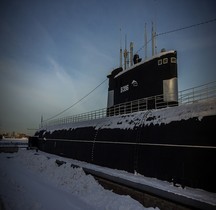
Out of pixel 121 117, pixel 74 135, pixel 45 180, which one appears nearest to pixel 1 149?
pixel 74 135

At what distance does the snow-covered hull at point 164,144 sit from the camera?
30.0ft

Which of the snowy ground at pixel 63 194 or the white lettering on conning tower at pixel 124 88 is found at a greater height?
the white lettering on conning tower at pixel 124 88

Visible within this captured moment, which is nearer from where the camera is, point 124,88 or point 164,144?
point 164,144

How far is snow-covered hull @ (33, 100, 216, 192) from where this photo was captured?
9.13m

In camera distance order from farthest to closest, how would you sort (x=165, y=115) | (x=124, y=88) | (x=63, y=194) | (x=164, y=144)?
(x=124, y=88) < (x=63, y=194) < (x=165, y=115) < (x=164, y=144)

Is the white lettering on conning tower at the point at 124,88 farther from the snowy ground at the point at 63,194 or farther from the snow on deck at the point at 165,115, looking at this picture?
the snowy ground at the point at 63,194

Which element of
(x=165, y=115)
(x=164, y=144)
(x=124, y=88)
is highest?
(x=124, y=88)

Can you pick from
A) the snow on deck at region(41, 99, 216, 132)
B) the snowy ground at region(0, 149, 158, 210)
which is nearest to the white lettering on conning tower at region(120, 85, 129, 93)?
the snow on deck at region(41, 99, 216, 132)

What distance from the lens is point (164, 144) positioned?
36.5ft

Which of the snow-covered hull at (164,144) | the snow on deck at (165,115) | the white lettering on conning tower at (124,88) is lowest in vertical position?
the snow-covered hull at (164,144)

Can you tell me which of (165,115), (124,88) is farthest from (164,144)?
(124,88)

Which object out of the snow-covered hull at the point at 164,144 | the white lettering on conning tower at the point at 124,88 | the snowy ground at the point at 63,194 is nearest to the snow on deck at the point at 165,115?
the snow-covered hull at the point at 164,144

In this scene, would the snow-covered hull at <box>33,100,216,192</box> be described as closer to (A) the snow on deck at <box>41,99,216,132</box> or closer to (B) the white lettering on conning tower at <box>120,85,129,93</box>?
(A) the snow on deck at <box>41,99,216,132</box>

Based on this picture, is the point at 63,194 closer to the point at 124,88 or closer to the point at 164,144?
the point at 164,144
